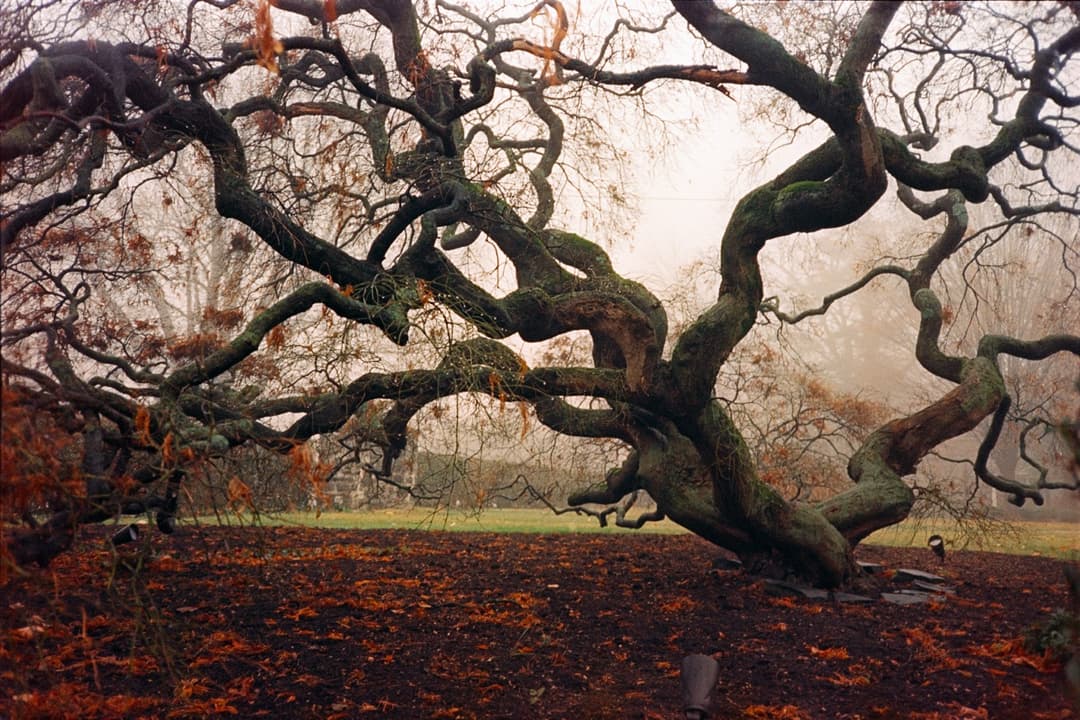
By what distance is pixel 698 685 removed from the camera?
4016mm

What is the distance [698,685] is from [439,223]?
11.3 ft

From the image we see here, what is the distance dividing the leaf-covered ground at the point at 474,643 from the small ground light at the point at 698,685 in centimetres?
44

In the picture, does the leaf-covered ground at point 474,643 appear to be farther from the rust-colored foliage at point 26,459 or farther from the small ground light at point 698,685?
the small ground light at point 698,685

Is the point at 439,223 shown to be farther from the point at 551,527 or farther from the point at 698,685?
the point at 551,527

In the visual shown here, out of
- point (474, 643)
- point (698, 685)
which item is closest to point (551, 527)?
point (474, 643)

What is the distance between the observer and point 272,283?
705 centimetres

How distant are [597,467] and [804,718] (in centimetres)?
728

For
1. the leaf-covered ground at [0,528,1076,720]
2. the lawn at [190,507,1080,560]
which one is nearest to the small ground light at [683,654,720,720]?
the leaf-covered ground at [0,528,1076,720]

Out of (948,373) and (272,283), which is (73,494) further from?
(948,373)

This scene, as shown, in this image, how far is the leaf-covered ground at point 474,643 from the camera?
4.38 meters

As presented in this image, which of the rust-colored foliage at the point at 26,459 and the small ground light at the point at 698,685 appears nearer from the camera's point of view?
the rust-colored foliage at the point at 26,459

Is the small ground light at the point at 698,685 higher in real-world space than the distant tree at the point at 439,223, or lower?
lower

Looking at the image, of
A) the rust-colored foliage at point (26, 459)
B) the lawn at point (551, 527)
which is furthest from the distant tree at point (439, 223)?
the lawn at point (551, 527)

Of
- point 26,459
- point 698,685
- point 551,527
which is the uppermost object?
point 26,459
